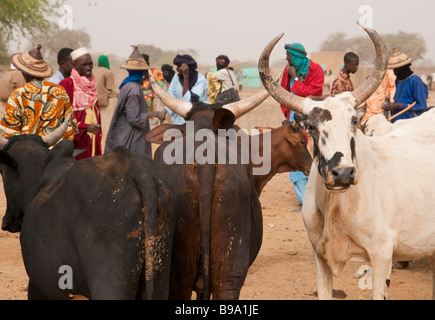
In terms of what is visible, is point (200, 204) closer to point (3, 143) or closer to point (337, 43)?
point (3, 143)

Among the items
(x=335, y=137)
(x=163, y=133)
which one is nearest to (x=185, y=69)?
(x=163, y=133)

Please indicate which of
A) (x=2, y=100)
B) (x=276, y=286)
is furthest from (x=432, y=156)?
(x=2, y=100)

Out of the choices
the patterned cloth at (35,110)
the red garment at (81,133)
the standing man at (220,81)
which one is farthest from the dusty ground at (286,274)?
the standing man at (220,81)

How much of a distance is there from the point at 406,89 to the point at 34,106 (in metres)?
4.85

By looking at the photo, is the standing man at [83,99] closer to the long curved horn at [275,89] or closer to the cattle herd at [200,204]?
the cattle herd at [200,204]

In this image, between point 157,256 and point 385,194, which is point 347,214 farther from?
point 157,256

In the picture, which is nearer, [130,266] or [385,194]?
[130,266]

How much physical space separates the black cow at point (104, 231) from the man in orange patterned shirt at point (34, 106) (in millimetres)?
2238

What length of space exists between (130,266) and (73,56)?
16.5ft

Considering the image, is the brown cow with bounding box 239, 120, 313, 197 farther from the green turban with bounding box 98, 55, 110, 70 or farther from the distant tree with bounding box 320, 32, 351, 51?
the distant tree with bounding box 320, 32, 351, 51

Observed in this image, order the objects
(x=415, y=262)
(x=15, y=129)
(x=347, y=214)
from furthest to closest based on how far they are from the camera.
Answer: (x=415, y=262), (x=15, y=129), (x=347, y=214)

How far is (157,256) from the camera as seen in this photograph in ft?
11.9

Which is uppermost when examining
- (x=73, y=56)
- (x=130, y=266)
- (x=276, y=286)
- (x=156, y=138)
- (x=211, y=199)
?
(x=73, y=56)

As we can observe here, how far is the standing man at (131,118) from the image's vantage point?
788 cm
